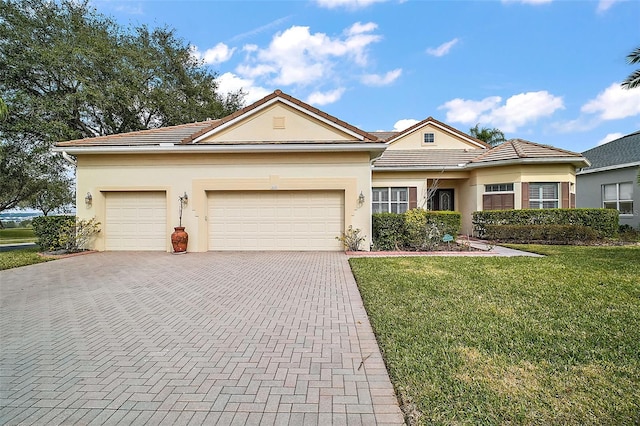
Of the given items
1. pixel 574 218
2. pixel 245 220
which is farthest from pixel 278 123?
pixel 574 218

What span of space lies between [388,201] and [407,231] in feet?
15.1

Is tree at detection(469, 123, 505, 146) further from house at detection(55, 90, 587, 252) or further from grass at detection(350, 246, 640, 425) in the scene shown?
grass at detection(350, 246, 640, 425)

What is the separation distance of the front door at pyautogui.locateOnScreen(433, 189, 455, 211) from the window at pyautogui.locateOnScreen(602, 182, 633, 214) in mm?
8821

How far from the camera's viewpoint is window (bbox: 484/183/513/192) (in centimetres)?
1481

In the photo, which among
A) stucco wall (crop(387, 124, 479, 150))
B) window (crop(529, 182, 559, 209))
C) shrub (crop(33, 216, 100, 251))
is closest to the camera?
shrub (crop(33, 216, 100, 251))

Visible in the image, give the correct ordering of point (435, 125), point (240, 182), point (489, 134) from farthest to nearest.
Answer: point (489, 134)
point (435, 125)
point (240, 182)

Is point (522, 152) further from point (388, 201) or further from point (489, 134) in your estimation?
point (489, 134)

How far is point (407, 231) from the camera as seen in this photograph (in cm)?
1170

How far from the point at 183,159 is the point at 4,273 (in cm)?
592

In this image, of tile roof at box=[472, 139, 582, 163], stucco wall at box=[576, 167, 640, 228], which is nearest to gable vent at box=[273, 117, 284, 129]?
tile roof at box=[472, 139, 582, 163]

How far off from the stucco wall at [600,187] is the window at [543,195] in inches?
Result: 227

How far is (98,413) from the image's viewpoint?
2631 mm

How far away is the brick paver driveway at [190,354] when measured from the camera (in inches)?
105

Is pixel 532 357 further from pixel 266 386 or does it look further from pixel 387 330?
pixel 266 386
